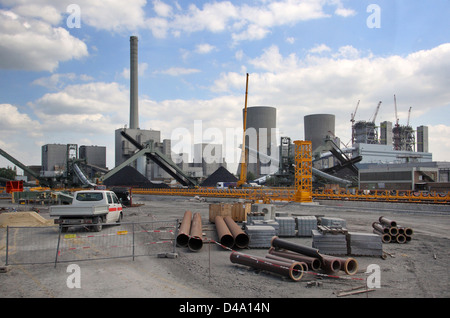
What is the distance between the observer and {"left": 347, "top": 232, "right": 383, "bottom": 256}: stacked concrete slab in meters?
10.7

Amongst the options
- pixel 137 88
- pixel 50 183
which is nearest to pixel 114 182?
pixel 50 183

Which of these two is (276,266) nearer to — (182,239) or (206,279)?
(206,279)

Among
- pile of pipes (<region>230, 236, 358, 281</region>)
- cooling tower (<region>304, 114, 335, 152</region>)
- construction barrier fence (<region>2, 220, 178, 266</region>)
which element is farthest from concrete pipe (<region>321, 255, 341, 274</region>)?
cooling tower (<region>304, 114, 335, 152</region>)

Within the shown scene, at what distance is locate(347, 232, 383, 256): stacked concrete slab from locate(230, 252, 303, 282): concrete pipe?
3389 mm

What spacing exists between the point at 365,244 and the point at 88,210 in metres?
10.7

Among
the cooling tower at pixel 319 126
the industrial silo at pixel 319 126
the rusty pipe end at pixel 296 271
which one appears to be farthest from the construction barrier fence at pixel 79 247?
the cooling tower at pixel 319 126

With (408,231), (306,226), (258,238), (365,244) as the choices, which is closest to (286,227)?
(306,226)

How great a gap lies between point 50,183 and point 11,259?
66153 mm

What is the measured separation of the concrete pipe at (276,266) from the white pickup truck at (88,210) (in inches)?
307

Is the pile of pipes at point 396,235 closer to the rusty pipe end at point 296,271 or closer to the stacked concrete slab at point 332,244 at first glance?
the stacked concrete slab at point 332,244

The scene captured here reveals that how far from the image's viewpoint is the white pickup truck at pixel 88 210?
1441 centimetres

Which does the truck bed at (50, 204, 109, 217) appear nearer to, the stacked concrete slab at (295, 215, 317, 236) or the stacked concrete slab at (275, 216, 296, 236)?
the stacked concrete slab at (275, 216, 296, 236)

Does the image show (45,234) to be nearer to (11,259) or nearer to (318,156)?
(11,259)

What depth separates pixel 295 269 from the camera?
26.8 ft
